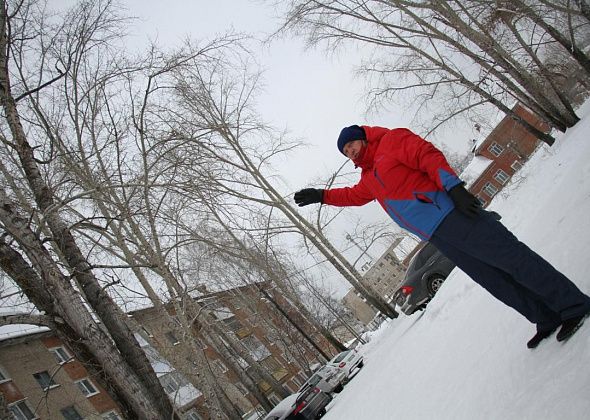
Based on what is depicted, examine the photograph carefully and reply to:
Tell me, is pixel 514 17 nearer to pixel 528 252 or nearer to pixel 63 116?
pixel 528 252

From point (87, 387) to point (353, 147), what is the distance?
2298cm

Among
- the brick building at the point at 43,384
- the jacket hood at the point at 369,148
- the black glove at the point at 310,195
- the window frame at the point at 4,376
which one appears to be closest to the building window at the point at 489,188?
the brick building at the point at 43,384

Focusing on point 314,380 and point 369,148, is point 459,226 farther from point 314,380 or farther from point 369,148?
point 314,380

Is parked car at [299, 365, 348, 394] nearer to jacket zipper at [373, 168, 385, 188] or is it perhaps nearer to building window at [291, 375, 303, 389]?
jacket zipper at [373, 168, 385, 188]

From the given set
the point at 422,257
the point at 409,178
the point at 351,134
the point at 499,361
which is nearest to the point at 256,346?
the point at 422,257

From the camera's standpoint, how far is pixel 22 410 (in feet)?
55.1

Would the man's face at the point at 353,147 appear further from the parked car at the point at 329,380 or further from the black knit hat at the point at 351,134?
the parked car at the point at 329,380

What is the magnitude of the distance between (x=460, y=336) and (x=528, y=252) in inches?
62.6

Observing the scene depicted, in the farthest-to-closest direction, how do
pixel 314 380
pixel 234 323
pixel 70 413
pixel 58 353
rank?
1. pixel 234 323
2. pixel 58 353
3. pixel 70 413
4. pixel 314 380

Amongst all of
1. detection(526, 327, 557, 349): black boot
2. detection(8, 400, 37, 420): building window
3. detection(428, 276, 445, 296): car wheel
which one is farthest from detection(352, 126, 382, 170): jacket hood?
detection(8, 400, 37, 420): building window

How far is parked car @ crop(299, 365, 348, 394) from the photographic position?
412 inches

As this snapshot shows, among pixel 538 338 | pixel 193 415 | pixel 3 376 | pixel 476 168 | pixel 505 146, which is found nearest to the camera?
pixel 538 338

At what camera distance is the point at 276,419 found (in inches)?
366

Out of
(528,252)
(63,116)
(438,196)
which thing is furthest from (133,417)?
(63,116)
